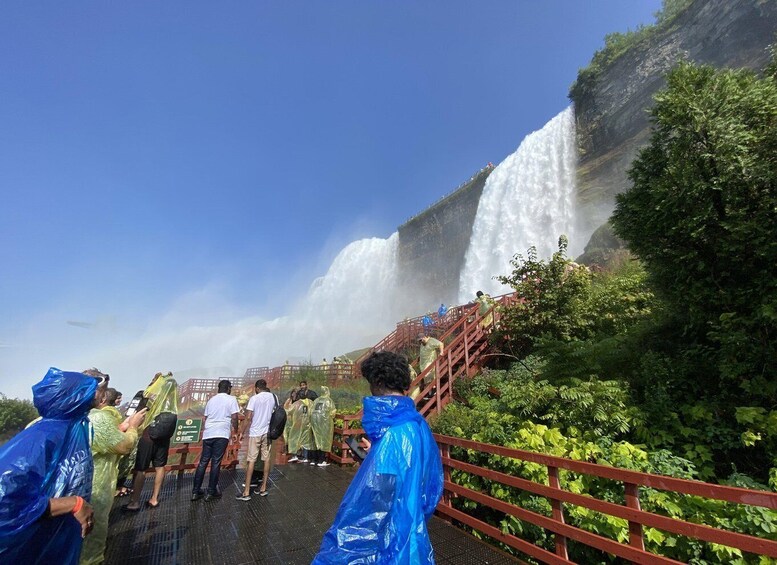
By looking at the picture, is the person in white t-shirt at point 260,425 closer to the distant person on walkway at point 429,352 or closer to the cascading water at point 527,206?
the distant person on walkway at point 429,352

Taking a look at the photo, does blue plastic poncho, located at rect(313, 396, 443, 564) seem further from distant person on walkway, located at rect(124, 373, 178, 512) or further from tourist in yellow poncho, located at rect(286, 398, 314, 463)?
tourist in yellow poncho, located at rect(286, 398, 314, 463)

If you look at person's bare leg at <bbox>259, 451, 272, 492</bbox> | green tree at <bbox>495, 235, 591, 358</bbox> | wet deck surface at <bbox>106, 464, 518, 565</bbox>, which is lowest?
wet deck surface at <bbox>106, 464, 518, 565</bbox>

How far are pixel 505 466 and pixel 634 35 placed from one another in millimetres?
42592

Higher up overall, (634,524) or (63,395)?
(63,395)

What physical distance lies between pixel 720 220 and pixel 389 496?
17.1 ft

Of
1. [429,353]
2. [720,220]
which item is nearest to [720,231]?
[720,220]

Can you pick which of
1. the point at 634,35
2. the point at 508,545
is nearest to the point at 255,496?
the point at 508,545

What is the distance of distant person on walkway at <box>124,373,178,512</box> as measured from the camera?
16.7 feet

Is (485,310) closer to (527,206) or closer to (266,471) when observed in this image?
(266,471)

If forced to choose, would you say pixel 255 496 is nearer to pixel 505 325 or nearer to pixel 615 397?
pixel 615 397

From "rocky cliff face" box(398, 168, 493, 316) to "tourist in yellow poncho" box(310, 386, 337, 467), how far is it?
129 feet

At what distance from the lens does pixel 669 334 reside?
5926 mm

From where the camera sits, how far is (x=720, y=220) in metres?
4.58

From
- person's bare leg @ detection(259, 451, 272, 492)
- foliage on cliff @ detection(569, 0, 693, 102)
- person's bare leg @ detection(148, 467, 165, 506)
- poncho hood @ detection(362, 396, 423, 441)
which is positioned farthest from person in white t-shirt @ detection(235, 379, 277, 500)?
foliage on cliff @ detection(569, 0, 693, 102)
